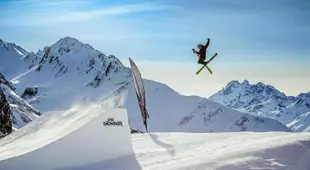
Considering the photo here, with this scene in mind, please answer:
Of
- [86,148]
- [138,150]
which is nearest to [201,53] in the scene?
[138,150]

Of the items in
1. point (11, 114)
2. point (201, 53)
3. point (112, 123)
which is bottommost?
point (11, 114)

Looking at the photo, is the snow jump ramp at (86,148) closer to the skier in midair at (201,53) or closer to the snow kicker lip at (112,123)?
the snow kicker lip at (112,123)

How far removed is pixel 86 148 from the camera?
15.4m

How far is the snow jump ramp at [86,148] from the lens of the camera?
1421 centimetres

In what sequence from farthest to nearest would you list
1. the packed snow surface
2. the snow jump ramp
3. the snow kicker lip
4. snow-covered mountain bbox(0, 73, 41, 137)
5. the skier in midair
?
snow-covered mountain bbox(0, 73, 41, 137)
the skier in midair
the snow kicker lip
the snow jump ramp
the packed snow surface

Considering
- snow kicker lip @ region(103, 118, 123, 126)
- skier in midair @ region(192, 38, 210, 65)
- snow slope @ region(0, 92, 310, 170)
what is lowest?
snow slope @ region(0, 92, 310, 170)

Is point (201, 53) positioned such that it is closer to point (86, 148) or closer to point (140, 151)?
point (140, 151)

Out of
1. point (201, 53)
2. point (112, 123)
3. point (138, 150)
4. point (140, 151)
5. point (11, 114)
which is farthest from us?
point (11, 114)

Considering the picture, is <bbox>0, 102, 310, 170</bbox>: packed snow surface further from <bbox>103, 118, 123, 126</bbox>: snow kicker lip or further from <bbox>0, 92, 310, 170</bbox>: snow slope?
<bbox>103, 118, 123, 126</bbox>: snow kicker lip

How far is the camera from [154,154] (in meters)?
15.9

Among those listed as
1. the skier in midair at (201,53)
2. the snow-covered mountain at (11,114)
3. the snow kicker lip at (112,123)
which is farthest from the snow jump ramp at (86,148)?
the snow-covered mountain at (11,114)

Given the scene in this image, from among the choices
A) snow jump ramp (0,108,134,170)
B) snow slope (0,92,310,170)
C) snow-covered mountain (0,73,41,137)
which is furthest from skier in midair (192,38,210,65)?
snow-covered mountain (0,73,41,137)

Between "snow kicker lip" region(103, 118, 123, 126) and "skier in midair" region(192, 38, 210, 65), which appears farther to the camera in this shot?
"skier in midair" region(192, 38, 210, 65)

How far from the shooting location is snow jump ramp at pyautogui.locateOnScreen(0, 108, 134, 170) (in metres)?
14.2
